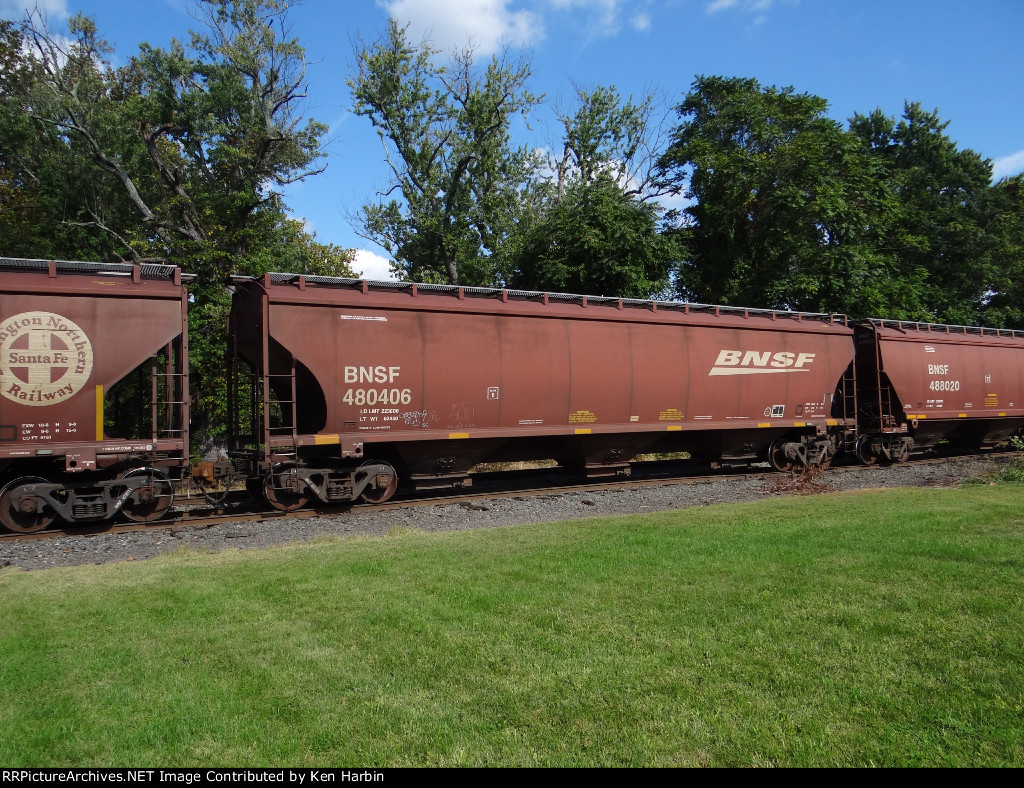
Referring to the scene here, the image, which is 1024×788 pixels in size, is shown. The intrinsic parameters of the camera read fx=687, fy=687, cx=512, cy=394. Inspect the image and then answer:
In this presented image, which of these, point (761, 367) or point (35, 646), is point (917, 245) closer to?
point (761, 367)

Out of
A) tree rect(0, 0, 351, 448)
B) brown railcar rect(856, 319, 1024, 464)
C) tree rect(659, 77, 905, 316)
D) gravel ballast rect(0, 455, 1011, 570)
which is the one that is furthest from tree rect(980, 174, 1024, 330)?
tree rect(0, 0, 351, 448)

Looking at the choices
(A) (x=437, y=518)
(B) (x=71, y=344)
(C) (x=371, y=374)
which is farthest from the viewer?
(C) (x=371, y=374)

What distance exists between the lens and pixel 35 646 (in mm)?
5105

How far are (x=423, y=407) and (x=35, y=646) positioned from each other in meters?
7.74

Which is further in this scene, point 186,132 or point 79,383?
point 186,132

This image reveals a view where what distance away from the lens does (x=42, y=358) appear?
9.95 meters

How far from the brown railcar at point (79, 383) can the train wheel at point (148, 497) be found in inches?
0.6

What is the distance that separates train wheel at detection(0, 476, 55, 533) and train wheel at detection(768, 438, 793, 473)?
49.9 feet

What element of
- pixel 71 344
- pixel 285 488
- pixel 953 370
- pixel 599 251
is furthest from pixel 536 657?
pixel 953 370

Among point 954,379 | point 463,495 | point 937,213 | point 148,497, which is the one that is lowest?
point 463,495

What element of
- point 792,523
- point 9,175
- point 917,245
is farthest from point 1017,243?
point 9,175

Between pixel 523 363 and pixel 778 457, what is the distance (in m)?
8.04

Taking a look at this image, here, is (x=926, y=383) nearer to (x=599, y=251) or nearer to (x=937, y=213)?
(x=599, y=251)

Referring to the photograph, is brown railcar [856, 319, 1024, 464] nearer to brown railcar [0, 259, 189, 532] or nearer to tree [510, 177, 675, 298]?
tree [510, 177, 675, 298]
